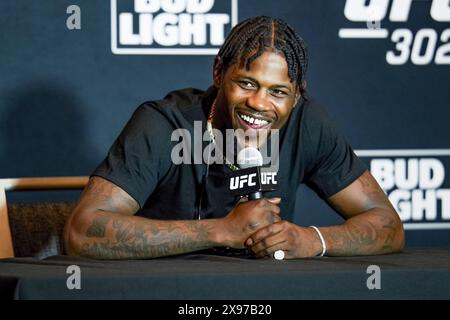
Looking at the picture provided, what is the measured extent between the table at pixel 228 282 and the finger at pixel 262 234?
11.7 inches

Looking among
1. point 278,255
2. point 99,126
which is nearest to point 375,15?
point 99,126

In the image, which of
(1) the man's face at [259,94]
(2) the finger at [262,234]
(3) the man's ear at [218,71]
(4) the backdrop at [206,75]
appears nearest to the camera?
(2) the finger at [262,234]

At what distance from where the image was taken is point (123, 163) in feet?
6.88

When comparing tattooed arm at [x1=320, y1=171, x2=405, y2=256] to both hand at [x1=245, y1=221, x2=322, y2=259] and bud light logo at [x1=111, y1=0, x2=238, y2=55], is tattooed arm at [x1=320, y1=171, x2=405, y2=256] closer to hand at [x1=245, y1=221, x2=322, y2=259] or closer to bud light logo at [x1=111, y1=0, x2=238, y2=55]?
hand at [x1=245, y1=221, x2=322, y2=259]

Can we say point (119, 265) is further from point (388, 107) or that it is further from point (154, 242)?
point (388, 107)

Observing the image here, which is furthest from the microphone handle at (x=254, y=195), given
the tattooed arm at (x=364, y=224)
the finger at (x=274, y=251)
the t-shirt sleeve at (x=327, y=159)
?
the t-shirt sleeve at (x=327, y=159)

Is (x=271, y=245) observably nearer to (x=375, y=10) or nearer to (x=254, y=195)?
(x=254, y=195)

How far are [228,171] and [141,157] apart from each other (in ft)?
0.76

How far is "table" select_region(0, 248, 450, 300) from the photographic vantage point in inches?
55.0

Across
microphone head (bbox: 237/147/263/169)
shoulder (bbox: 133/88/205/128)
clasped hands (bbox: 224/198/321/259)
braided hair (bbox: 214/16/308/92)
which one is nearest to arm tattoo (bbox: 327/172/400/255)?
clasped hands (bbox: 224/198/321/259)

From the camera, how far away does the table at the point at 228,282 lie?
1396 millimetres

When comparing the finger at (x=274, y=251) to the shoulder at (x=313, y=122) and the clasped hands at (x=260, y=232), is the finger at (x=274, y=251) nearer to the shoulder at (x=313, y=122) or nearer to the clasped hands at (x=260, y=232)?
the clasped hands at (x=260, y=232)

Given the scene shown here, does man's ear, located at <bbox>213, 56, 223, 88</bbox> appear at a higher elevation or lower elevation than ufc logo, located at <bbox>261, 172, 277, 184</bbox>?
higher

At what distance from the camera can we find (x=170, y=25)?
120 inches
